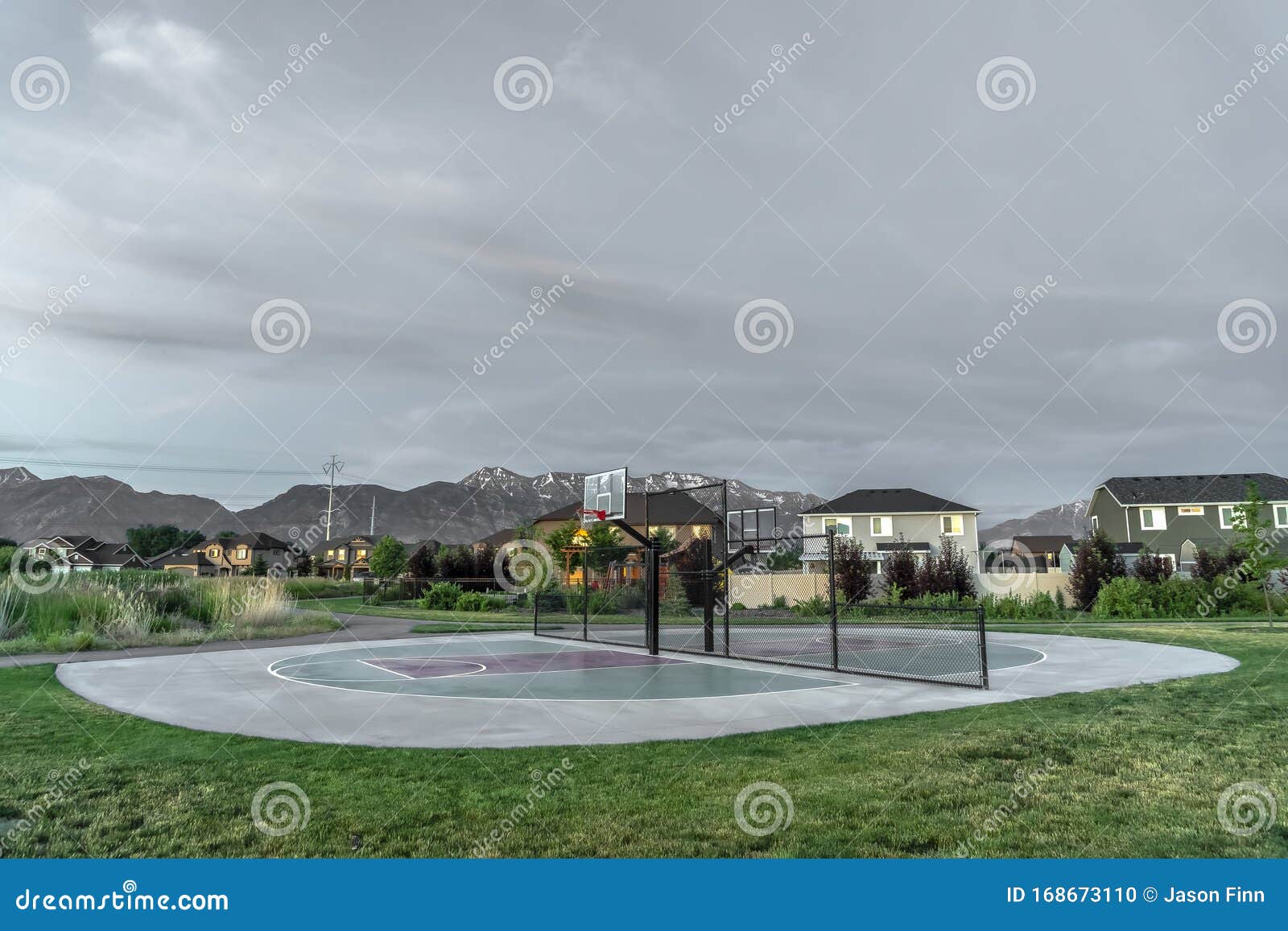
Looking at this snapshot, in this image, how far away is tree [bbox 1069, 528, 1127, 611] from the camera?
29.3 m

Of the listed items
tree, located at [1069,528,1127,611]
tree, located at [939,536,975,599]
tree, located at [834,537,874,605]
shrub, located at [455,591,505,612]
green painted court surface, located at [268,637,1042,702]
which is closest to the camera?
green painted court surface, located at [268,637,1042,702]

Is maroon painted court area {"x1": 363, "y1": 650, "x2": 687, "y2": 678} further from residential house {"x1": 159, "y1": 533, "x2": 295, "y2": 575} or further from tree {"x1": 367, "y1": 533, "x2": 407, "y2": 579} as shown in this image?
residential house {"x1": 159, "y1": 533, "x2": 295, "y2": 575}

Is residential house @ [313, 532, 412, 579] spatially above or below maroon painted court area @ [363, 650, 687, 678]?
above

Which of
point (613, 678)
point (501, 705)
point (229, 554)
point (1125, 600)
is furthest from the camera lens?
point (229, 554)

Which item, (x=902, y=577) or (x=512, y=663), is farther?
(x=902, y=577)

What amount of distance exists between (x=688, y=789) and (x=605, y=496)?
13.0 metres

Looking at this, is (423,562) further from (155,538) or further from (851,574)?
(155,538)

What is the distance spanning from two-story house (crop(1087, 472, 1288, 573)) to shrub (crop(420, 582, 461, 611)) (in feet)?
118

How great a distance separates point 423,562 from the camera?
147ft

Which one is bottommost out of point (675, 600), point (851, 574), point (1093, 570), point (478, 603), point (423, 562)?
point (478, 603)

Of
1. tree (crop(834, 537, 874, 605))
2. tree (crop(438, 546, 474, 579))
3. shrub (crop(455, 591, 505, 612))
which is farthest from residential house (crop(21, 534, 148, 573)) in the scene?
tree (crop(834, 537, 874, 605))

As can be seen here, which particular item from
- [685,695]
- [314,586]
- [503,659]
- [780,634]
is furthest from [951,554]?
[314,586]

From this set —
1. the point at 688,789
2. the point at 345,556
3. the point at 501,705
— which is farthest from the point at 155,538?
the point at 688,789

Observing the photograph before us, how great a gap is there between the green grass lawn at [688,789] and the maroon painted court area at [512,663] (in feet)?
17.7
